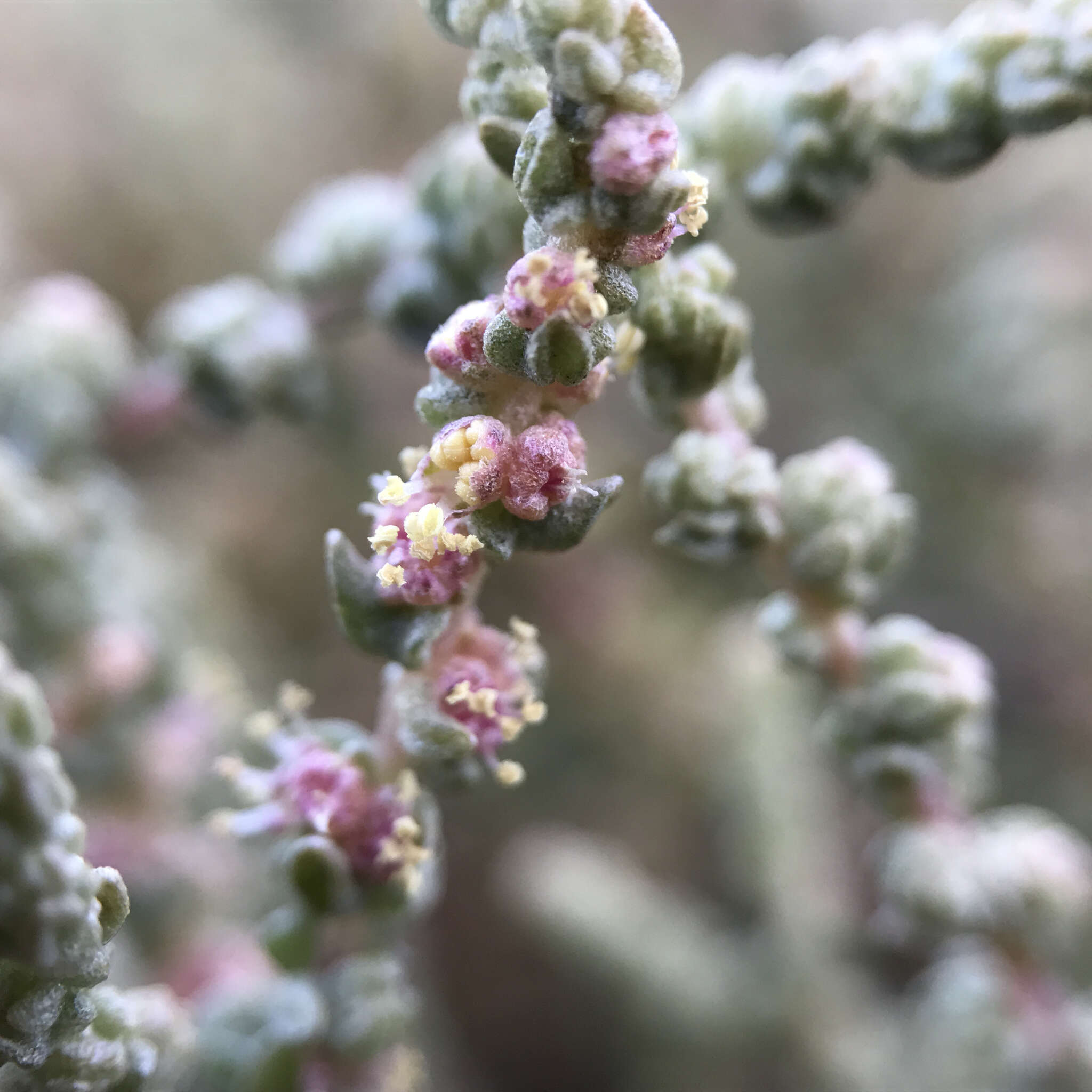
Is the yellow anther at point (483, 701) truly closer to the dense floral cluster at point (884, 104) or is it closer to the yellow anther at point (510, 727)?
the yellow anther at point (510, 727)

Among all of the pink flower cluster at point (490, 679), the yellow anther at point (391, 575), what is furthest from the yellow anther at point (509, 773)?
the yellow anther at point (391, 575)

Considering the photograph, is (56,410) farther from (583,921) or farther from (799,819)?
→ (799,819)

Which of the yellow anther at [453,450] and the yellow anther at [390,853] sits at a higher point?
the yellow anther at [453,450]

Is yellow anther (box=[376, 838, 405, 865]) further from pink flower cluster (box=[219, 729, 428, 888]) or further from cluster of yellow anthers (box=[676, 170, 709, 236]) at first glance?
cluster of yellow anthers (box=[676, 170, 709, 236])

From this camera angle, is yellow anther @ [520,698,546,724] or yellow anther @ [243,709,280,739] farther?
yellow anther @ [243,709,280,739]

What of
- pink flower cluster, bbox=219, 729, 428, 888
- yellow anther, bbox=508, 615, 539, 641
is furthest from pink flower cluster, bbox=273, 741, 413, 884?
yellow anther, bbox=508, 615, 539, 641
